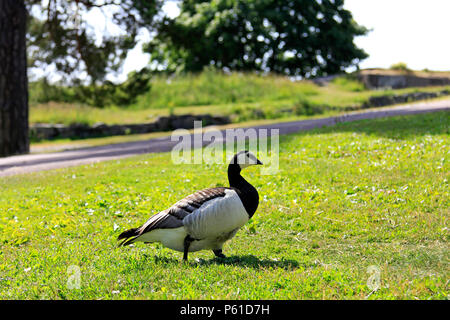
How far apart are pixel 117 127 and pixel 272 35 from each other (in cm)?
1824

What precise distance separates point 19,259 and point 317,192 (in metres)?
5.61

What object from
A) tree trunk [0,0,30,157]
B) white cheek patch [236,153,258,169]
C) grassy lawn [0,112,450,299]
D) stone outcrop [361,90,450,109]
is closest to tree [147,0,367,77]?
stone outcrop [361,90,450,109]

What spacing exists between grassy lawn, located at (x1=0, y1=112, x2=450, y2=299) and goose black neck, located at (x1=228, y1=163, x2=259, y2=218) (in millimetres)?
785

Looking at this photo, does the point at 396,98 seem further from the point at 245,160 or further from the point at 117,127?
the point at 245,160

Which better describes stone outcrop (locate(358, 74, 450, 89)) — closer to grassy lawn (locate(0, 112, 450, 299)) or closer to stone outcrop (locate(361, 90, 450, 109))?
stone outcrop (locate(361, 90, 450, 109))

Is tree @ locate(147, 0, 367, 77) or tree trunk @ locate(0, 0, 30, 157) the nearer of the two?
tree trunk @ locate(0, 0, 30, 157)

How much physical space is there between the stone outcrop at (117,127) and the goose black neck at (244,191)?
1958 centimetres

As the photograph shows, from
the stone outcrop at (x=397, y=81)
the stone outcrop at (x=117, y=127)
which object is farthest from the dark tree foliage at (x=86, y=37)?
the stone outcrop at (x=397, y=81)

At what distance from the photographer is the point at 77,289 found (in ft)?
18.5

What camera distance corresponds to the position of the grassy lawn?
5.70 m

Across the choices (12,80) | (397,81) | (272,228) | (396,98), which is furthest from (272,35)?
(272,228)

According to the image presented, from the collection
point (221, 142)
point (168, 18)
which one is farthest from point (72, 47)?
point (221, 142)

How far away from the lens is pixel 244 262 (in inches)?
260
